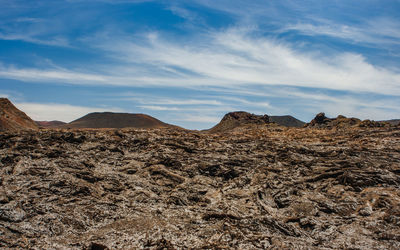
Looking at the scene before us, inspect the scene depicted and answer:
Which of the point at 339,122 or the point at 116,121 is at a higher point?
the point at 116,121

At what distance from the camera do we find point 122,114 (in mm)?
102875

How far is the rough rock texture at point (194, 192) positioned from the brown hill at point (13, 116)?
7.51 meters

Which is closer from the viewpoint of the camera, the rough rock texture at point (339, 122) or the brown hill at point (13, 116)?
the brown hill at point (13, 116)

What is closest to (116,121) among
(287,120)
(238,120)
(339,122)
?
(287,120)

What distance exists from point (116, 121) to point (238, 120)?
68.1 m

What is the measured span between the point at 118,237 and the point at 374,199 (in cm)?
1147

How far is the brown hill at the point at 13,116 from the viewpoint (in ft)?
79.9

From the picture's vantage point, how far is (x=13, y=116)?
26953mm

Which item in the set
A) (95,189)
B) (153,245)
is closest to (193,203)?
(153,245)

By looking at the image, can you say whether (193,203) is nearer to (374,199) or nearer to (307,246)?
(307,246)

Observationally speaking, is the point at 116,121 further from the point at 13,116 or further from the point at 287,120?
the point at 13,116

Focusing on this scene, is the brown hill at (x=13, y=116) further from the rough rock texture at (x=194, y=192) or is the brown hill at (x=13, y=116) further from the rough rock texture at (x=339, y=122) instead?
the rough rock texture at (x=339, y=122)

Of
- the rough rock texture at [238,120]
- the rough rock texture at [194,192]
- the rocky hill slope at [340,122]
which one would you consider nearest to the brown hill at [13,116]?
the rough rock texture at [194,192]

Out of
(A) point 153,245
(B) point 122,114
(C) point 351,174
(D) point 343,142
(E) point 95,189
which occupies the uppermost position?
(B) point 122,114
